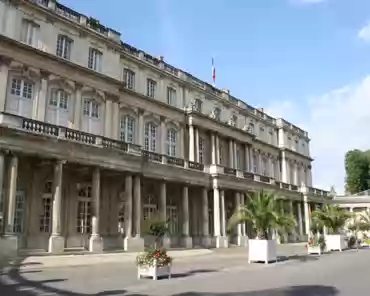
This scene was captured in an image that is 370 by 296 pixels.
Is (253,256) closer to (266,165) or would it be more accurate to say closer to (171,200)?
(171,200)

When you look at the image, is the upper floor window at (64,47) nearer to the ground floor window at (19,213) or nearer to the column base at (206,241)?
the ground floor window at (19,213)

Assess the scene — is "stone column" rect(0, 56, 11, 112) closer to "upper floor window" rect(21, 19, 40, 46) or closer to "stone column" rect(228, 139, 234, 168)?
"upper floor window" rect(21, 19, 40, 46)

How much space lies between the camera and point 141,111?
3086 centimetres

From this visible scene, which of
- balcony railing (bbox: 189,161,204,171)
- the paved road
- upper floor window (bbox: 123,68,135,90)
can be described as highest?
upper floor window (bbox: 123,68,135,90)

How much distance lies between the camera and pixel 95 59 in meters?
27.4

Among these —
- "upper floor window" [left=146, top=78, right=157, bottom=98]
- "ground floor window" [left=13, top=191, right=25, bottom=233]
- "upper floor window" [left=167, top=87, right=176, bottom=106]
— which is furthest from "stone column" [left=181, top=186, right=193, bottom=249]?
"ground floor window" [left=13, top=191, right=25, bottom=233]

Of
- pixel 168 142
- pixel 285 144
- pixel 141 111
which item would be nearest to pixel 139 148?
pixel 141 111

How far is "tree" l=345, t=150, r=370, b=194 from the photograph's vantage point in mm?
72875

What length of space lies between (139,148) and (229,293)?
17.4 metres

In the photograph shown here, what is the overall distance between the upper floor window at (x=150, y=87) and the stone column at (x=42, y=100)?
969 centimetres

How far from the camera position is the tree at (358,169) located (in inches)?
2869

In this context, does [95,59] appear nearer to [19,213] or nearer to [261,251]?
[19,213]

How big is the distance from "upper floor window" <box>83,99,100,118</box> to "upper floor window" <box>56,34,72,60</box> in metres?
3.10

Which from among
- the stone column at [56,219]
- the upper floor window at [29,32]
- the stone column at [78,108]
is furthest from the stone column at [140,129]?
the stone column at [56,219]
